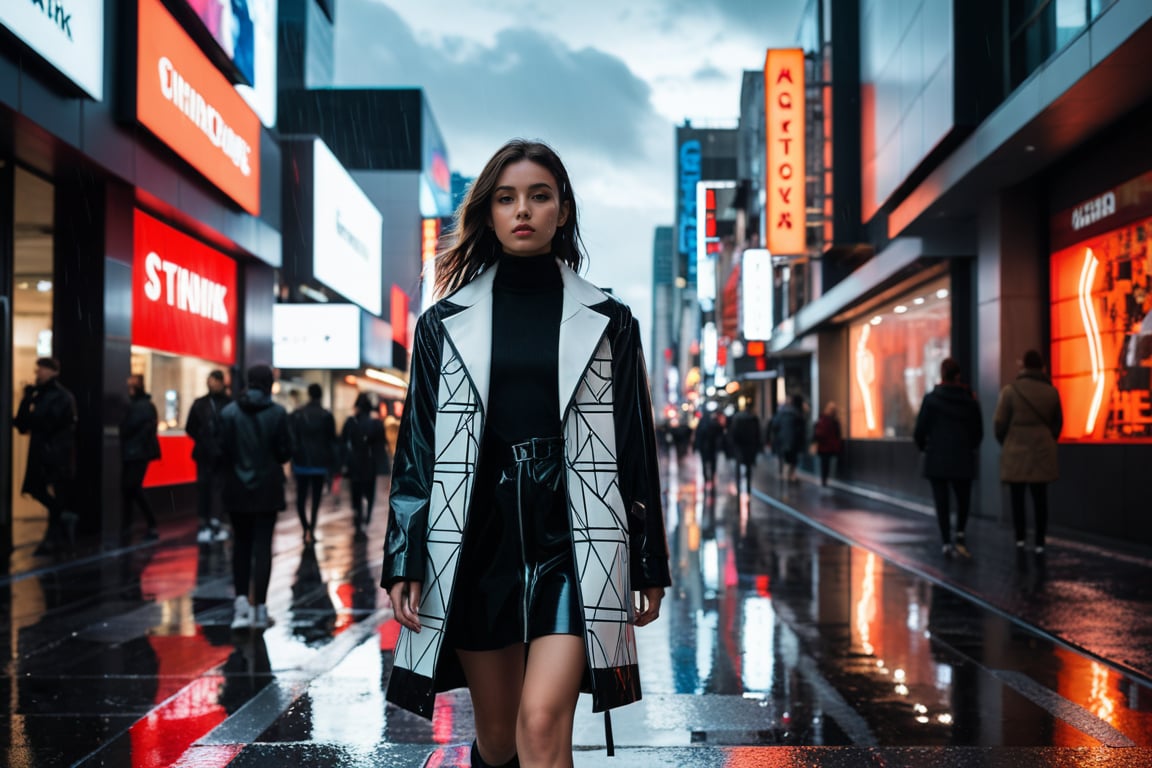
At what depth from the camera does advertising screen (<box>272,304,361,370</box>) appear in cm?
2622

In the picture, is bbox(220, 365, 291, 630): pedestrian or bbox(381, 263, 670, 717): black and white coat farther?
bbox(220, 365, 291, 630): pedestrian

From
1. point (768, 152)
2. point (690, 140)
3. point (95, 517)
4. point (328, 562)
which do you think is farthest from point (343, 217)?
point (690, 140)

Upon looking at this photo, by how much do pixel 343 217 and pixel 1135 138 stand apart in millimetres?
21046

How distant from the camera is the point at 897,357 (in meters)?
22.6

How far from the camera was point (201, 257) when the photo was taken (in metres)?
18.1

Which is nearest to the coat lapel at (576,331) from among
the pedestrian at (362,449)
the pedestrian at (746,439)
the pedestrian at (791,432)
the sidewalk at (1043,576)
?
the sidewalk at (1043,576)

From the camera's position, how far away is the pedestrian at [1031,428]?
1077 centimetres

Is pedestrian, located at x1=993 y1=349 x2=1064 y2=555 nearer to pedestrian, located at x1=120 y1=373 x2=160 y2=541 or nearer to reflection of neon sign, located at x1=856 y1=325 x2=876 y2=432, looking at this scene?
pedestrian, located at x1=120 y1=373 x2=160 y2=541

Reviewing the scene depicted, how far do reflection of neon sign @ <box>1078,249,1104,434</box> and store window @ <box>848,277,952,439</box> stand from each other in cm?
439

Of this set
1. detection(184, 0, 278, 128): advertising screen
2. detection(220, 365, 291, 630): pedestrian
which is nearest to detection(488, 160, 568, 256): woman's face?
detection(220, 365, 291, 630): pedestrian

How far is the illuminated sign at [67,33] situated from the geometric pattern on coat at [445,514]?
354 inches

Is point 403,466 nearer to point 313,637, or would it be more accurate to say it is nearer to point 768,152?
point 313,637

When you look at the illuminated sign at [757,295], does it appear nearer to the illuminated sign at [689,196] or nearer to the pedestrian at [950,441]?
the pedestrian at [950,441]

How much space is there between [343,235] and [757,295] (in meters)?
14.9
